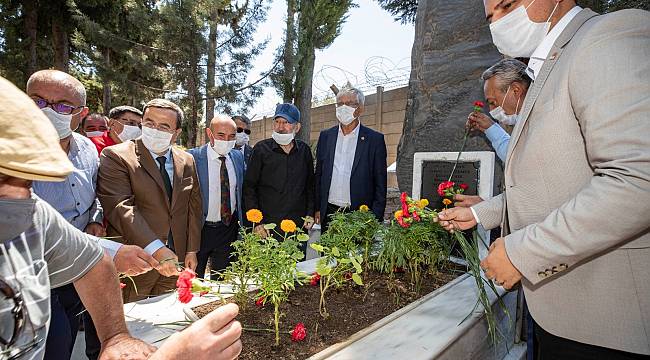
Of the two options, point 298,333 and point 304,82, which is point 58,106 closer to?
point 298,333

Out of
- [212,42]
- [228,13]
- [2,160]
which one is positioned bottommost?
[2,160]

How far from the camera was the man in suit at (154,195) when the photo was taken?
2.26m

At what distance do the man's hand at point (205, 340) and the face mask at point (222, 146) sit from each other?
2786 mm

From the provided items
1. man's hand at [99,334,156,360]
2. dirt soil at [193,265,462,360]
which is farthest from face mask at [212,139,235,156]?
man's hand at [99,334,156,360]

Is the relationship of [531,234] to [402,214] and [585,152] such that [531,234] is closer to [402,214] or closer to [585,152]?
[585,152]

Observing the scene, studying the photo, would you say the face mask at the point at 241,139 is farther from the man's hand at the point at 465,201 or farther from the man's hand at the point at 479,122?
the man's hand at the point at 465,201

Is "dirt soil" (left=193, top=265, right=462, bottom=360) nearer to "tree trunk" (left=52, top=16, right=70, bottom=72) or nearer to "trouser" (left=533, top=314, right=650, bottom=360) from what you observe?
"trouser" (left=533, top=314, right=650, bottom=360)

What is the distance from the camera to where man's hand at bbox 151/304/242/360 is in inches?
34.5

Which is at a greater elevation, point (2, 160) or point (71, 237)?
Answer: point (2, 160)

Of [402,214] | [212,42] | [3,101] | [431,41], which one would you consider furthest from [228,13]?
[3,101]

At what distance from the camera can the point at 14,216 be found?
2.93ft

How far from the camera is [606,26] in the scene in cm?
104

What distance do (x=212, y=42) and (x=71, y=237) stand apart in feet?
33.9

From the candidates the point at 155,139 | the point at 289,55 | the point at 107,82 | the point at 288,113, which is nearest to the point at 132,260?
the point at 155,139
